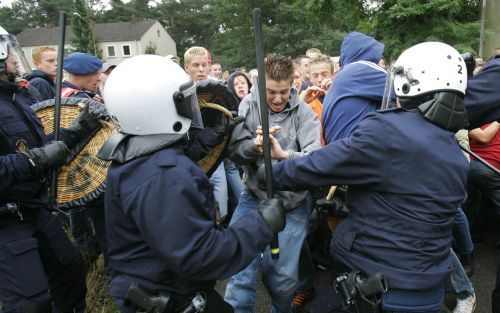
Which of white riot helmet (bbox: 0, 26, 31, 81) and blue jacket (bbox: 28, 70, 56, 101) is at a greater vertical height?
white riot helmet (bbox: 0, 26, 31, 81)

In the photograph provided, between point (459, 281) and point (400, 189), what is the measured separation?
1653 millimetres

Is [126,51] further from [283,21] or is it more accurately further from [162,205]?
[162,205]

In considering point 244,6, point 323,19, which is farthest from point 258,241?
point 244,6

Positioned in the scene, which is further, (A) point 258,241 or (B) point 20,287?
(B) point 20,287

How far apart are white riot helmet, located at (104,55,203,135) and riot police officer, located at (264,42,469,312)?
0.76 meters

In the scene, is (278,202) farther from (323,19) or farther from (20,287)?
(323,19)

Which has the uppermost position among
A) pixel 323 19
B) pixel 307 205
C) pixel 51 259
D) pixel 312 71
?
pixel 323 19

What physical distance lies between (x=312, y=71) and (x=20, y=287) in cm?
404

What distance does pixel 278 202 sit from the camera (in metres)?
1.85

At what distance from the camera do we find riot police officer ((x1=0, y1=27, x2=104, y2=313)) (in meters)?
2.35

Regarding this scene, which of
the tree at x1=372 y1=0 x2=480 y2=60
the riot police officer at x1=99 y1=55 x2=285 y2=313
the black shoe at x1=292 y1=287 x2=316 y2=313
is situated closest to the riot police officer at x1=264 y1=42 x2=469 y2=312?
the riot police officer at x1=99 y1=55 x2=285 y2=313

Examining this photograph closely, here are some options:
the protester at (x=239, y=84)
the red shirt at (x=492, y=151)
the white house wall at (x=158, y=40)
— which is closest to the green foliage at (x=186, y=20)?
the white house wall at (x=158, y=40)

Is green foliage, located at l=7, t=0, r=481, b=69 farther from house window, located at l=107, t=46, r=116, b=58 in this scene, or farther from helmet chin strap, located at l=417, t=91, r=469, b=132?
house window, located at l=107, t=46, r=116, b=58

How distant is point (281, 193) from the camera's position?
8.73 ft
